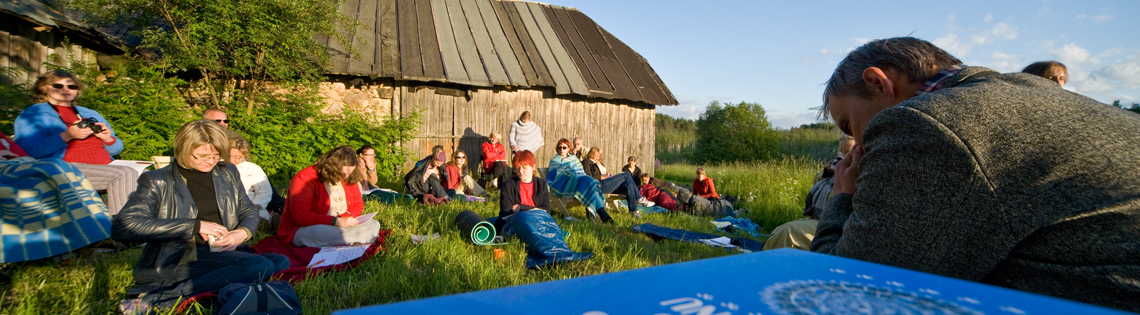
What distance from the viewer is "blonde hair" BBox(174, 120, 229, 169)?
8.87ft

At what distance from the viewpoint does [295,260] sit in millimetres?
3693

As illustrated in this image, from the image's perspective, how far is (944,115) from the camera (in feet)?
3.25

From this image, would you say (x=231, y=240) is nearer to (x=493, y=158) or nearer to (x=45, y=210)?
(x=45, y=210)

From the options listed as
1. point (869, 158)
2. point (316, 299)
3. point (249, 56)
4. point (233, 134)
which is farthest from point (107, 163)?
point (869, 158)

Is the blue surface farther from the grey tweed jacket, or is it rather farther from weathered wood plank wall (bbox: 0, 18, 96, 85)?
weathered wood plank wall (bbox: 0, 18, 96, 85)

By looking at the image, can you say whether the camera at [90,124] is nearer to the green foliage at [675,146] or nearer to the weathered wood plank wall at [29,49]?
the weathered wood plank wall at [29,49]

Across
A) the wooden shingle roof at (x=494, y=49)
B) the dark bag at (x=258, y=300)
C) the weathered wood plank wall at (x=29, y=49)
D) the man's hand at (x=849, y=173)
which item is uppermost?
the wooden shingle roof at (x=494, y=49)

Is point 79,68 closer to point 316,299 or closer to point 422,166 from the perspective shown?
point 422,166

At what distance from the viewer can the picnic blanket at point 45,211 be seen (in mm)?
2721

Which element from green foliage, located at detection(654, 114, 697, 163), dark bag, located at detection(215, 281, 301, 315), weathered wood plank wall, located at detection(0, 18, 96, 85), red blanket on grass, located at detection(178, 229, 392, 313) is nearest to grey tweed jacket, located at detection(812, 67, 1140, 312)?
dark bag, located at detection(215, 281, 301, 315)

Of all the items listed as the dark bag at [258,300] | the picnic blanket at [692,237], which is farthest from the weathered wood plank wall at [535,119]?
the dark bag at [258,300]

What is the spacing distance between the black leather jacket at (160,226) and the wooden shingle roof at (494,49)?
7.49 meters

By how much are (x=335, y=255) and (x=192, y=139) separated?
1.22 meters

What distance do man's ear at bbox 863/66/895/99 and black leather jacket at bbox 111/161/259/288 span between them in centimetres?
305
